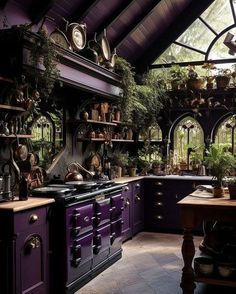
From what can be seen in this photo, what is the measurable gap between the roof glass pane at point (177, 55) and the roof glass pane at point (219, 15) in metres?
0.59

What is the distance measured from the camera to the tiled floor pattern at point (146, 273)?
4.07 m

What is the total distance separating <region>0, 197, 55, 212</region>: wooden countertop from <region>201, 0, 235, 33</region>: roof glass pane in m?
5.16

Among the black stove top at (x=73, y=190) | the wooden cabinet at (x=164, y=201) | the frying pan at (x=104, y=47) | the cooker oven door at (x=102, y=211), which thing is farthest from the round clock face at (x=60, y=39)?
the wooden cabinet at (x=164, y=201)

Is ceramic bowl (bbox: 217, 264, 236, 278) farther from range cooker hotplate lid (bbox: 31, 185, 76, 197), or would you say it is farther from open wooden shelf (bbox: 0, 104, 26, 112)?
open wooden shelf (bbox: 0, 104, 26, 112)

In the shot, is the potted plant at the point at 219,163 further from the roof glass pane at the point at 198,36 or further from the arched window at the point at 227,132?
the roof glass pane at the point at 198,36

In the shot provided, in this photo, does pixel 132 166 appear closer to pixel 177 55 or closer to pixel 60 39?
pixel 177 55

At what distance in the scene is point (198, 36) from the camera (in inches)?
294

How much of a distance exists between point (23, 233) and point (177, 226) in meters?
3.82

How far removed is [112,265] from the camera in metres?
4.93

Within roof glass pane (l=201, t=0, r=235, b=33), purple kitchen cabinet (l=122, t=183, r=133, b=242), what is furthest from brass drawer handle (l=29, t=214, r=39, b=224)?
roof glass pane (l=201, t=0, r=235, b=33)

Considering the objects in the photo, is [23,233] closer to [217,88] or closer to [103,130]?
[103,130]

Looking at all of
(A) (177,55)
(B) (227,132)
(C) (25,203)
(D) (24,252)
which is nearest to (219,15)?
(A) (177,55)

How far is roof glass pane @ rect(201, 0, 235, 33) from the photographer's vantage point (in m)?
7.26

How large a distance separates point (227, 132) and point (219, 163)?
11.0 ft
